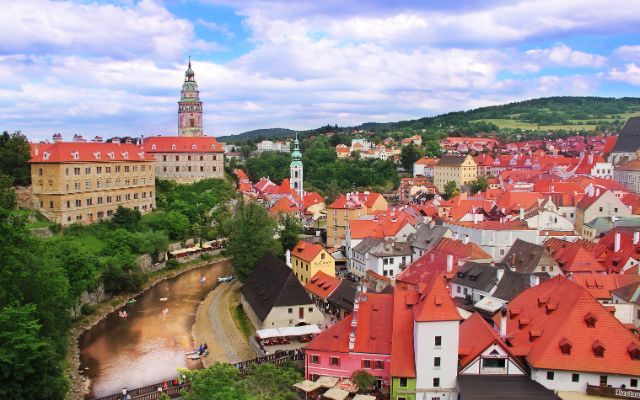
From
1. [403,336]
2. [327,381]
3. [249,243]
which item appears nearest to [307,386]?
[327,381]

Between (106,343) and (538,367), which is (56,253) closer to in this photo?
(106,343)

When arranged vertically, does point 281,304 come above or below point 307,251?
below

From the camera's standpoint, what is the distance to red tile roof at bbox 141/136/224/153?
70.3m

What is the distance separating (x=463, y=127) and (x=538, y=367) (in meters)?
160

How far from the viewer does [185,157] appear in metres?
71.1

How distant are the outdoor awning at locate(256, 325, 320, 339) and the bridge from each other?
246cm

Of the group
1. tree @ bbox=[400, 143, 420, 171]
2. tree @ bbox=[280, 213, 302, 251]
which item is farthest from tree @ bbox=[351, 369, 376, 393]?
tree @ bbox=[400, 143, 420, 171]

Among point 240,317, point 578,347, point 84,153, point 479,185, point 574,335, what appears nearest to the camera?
point 578,347

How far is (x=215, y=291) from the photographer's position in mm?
45031

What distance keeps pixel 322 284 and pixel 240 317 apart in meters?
5.67

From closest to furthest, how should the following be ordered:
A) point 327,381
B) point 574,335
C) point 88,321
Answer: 1. point 574,335
2. point 327,381
3. point 88,321

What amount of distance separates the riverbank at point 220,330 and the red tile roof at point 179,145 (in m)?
29.1

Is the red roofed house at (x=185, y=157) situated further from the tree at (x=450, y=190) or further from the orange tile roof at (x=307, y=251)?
the orange tile roof at (x=307, y=251)

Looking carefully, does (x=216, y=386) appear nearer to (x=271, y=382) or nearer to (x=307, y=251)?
(x=271, y=382)
